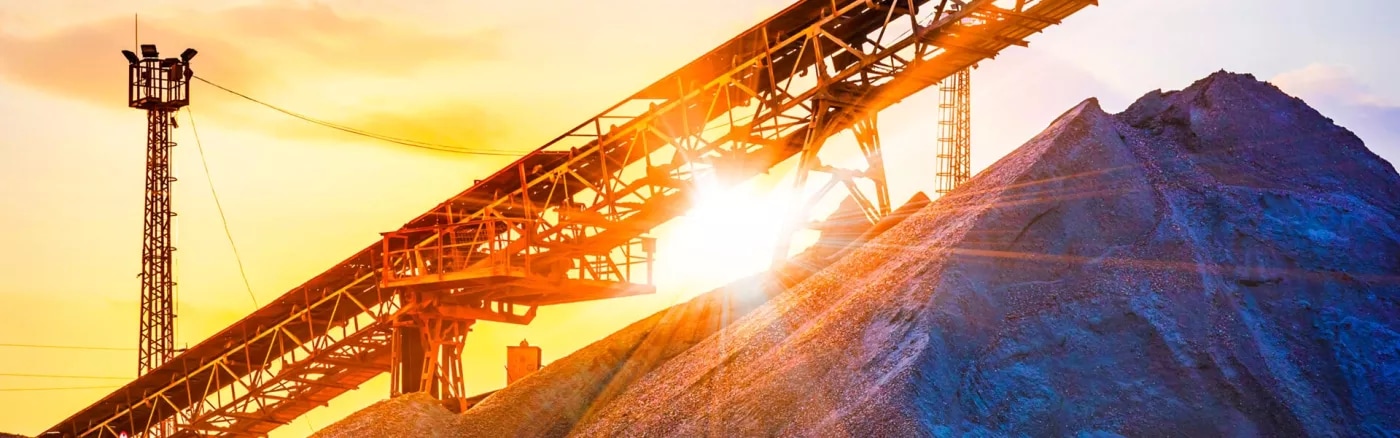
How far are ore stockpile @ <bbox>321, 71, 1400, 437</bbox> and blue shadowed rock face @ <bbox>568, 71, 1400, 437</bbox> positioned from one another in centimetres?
3

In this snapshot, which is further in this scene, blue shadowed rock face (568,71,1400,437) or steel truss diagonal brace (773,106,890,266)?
steel truss diagonal brace (773,106,890,266)

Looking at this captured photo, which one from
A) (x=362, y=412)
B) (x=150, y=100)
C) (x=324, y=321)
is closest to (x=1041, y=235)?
(x=362, y=412)

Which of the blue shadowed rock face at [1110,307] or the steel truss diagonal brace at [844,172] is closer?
the blue shadowed rock face at [1110,307]

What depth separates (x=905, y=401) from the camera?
16625 millimetres

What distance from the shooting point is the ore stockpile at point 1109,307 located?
17.4 meters

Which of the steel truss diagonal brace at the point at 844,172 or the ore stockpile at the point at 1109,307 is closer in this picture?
the ore stockpile at the point at 1109,307

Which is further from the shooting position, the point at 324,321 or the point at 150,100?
the point at 150,100

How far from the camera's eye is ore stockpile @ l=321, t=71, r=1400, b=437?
683 inches

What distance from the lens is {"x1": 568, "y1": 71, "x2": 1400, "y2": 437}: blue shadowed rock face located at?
683 inches

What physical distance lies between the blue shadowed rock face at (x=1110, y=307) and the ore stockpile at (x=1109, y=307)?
29 millimetres

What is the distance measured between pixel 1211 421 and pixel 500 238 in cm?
1776

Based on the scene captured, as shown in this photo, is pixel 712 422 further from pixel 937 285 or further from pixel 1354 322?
pixel 1354 322

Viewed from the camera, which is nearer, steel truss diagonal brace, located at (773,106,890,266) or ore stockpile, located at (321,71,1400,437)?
ore stockpile, located at (321,71,1400,437)

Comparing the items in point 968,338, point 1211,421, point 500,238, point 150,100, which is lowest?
point 1211,421
